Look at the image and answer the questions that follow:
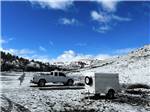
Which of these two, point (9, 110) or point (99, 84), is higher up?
point (99, 84)

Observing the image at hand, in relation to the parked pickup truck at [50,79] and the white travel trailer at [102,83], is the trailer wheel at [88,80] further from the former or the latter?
the parked pickup truck at [50,79]

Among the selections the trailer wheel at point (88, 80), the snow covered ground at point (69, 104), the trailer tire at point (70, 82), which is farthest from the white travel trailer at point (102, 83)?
the trailer tire at point (70, 82)

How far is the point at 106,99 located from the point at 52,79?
14509 mm

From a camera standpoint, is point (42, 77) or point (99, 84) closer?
point (99, 84)

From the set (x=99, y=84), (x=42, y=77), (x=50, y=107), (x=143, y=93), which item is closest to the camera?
(x=50, y=107)

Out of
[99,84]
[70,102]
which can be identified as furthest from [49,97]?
[99,84]

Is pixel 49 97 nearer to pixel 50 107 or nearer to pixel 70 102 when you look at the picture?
pixel 70 102

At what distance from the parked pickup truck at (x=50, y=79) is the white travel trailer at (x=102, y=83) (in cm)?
1212

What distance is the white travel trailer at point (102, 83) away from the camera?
93.1 ft

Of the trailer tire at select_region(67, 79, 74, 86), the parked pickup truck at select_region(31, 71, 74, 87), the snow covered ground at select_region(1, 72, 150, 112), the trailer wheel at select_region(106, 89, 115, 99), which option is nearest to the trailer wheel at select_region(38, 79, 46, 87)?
the parked pickup truck at select_region(31, 71, 74, 87)

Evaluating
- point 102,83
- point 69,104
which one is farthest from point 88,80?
point 69,104

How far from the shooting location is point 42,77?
133 feet

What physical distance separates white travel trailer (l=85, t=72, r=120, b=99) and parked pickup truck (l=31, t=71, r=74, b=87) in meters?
12.1

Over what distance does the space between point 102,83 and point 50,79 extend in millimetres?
14095
